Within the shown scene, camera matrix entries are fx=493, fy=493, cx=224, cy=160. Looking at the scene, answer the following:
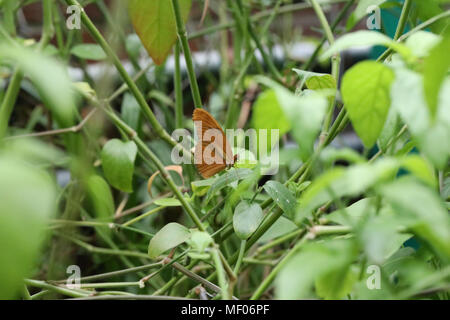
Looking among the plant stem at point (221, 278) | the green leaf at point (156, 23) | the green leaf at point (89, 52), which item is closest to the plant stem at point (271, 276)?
the plant stem at point (221, 278)

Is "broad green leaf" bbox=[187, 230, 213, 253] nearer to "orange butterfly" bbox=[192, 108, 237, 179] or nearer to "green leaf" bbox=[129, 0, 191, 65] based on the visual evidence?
"orange butterfly" bbox=[192, 108, 237, 179]

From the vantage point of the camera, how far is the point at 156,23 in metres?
0.44

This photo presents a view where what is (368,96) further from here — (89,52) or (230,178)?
(89,52)

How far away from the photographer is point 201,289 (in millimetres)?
390

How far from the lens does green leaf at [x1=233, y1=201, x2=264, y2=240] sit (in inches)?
13.3

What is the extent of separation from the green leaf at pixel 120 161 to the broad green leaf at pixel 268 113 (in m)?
0.23

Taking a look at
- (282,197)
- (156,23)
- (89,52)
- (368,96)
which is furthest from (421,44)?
(89,52)

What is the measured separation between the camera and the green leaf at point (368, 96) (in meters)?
0.25

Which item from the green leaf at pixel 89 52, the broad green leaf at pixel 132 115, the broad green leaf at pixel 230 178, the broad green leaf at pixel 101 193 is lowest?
the broad green leaf at pixel 230 178

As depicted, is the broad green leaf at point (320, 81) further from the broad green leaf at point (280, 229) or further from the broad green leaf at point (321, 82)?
Result: the broad green leaf at point (280, 229)

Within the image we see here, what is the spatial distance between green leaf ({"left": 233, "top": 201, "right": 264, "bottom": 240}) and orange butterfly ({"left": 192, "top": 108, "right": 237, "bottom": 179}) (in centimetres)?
5
